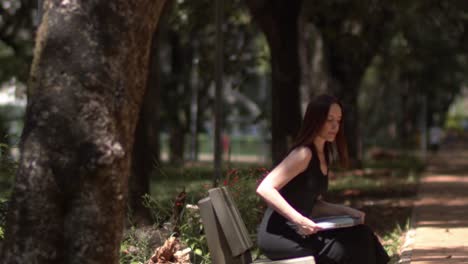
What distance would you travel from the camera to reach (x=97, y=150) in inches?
215

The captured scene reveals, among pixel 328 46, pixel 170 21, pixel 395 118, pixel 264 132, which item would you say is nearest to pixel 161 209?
pixel 170 21

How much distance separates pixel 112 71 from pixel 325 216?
1.77 metres

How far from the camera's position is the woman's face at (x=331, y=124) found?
619cm

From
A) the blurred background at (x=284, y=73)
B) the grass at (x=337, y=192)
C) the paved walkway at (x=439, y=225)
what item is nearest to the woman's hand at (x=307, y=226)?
the grass at (x=337, y=192)

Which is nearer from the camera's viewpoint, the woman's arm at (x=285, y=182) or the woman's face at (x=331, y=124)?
the woman's arm at (x=285, y=182)

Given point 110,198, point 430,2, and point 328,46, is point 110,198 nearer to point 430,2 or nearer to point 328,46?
point 328,46

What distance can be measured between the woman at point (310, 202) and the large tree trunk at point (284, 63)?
936 cm

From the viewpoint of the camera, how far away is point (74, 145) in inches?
215

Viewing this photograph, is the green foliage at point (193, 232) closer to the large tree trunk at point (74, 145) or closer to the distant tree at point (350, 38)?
the large tree trunk at point (74, 145)

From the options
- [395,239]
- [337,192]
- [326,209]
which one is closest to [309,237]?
[326,209]

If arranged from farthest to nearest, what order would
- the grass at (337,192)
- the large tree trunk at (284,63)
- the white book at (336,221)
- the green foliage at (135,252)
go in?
the large tree trunk at (284,63) < the grass at (337,192) < the green foliage at (135,252) < the white book at (336,221)

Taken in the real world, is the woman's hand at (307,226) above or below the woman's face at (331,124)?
below

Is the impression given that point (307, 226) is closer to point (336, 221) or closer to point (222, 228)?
point (336, 221)

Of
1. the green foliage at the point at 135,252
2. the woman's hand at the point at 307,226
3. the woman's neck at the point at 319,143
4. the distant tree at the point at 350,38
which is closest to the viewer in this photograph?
the woman's hand at the point at 307,226
